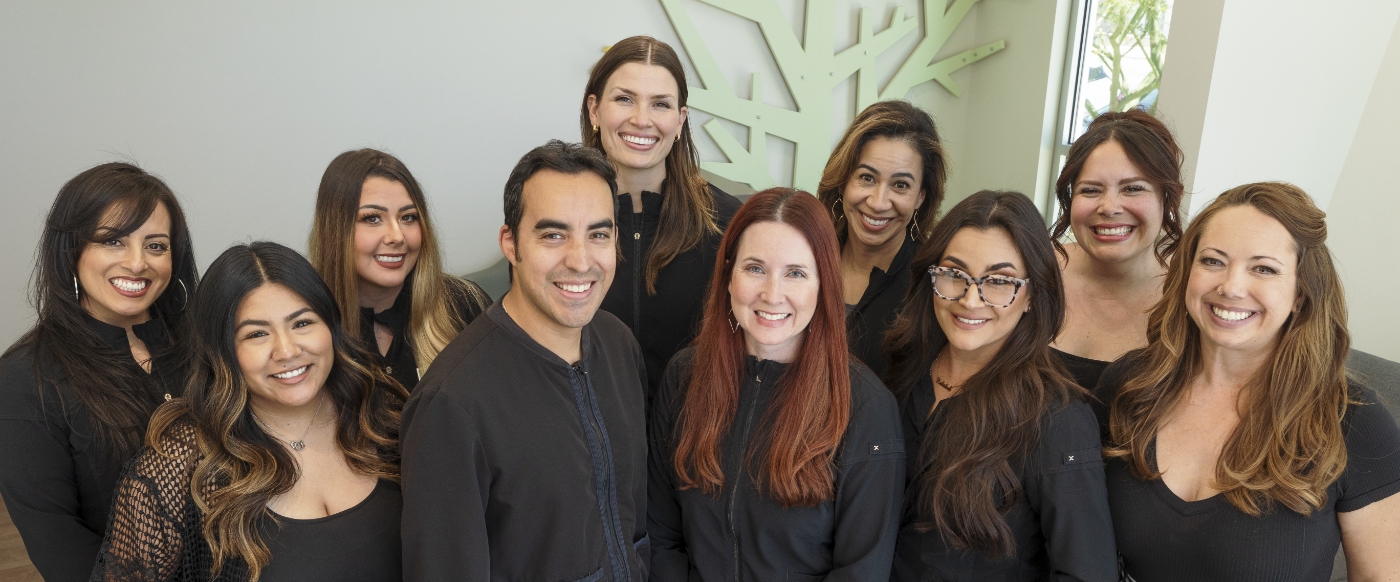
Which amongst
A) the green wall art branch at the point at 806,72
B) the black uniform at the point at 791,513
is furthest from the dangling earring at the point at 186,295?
the green wall art branch at the point at 806,72

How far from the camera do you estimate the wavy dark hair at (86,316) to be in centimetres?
192

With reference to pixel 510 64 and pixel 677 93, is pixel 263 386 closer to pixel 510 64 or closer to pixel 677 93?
pixel 677 93

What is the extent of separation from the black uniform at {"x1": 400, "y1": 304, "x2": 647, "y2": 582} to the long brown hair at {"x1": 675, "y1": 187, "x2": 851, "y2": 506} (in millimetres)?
158

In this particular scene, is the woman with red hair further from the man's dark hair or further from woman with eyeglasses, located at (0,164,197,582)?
woman with eyeglasses, located at (0,164,197,582)

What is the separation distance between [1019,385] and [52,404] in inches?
79.7

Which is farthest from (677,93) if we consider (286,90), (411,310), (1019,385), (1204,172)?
(286,90)

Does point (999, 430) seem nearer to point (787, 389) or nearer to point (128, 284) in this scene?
point (787, 389)

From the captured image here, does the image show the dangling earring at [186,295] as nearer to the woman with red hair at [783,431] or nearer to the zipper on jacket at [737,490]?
the woman with red hair at [783,431]

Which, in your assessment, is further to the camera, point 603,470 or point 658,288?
point 658,288

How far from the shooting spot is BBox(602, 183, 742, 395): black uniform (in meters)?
2.48

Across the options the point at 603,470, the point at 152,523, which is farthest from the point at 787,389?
the point at 152,523

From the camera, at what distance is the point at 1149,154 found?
2.28 meters

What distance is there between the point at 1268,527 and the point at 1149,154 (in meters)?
0.97

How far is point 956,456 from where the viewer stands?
73.0 inches
